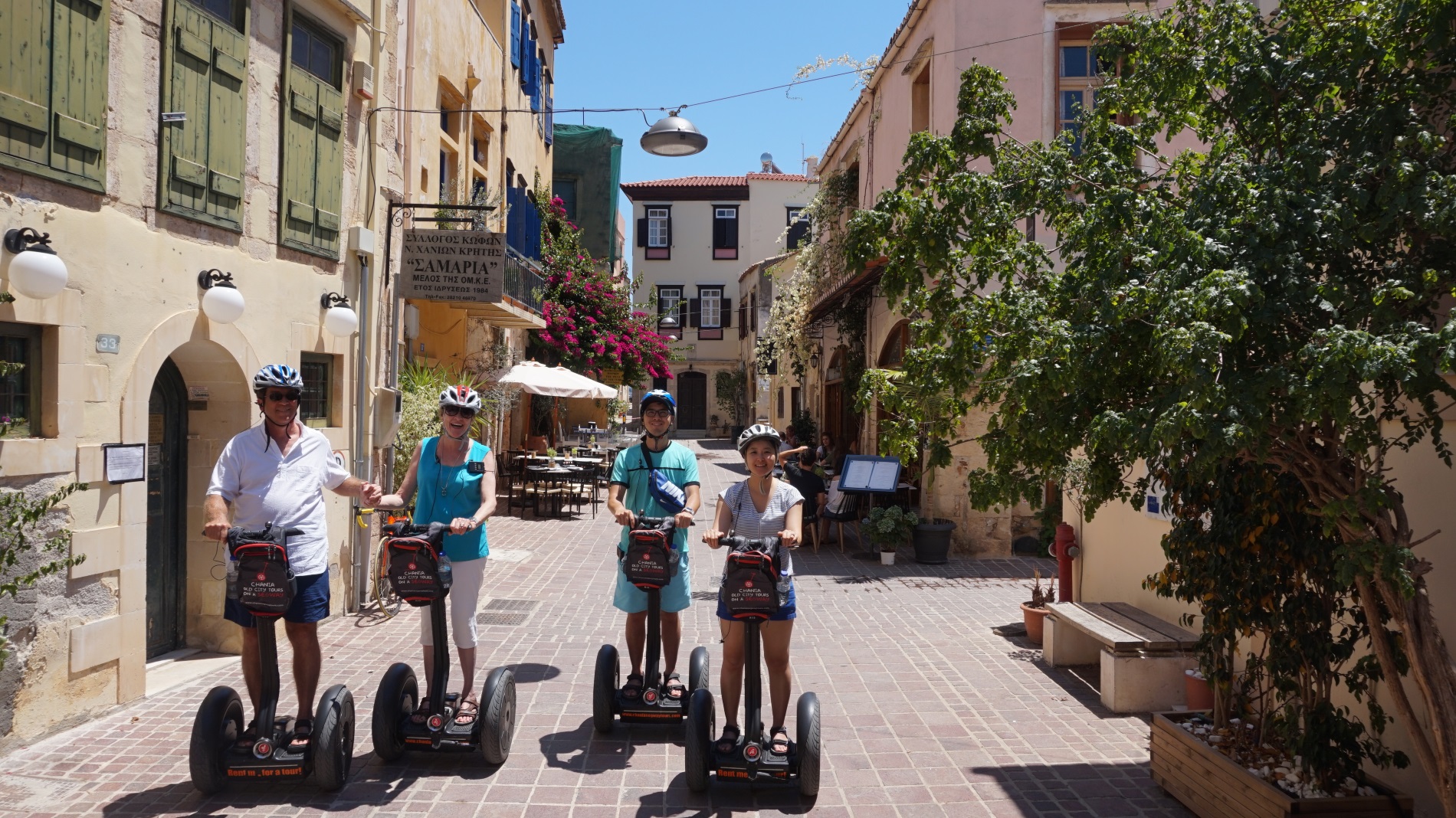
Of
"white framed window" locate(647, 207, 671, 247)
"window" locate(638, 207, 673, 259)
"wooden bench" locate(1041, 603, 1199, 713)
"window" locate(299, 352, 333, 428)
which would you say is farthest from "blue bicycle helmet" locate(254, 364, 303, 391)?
"white framed window" locate(647, 207, 671, 247)

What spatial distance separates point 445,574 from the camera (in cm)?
472

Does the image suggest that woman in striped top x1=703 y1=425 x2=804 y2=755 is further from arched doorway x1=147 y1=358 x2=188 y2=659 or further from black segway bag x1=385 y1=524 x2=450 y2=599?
arched doorway x1=147 y1=358 x2=188 y2=659

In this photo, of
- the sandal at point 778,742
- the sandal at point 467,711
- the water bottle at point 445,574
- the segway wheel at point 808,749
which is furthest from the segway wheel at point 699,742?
the water bottle at point 445,574

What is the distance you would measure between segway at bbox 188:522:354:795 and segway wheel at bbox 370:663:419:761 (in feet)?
0.76

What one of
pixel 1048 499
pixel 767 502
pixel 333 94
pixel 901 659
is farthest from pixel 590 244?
pixel 767 502

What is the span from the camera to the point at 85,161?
18.3ft

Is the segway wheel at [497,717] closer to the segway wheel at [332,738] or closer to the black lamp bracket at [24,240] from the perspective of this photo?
the segway wheel at [332,738]

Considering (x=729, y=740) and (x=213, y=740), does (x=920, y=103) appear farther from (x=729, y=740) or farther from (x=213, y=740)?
(x=213, y=740)

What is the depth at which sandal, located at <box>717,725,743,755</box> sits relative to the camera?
4664 mm

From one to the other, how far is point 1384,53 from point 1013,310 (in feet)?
5.08

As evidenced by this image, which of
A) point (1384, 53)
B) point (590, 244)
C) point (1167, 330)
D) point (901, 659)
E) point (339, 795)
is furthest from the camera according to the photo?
point (590, 244)

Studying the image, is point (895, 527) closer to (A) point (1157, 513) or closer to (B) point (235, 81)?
(A) point (1157, 513)

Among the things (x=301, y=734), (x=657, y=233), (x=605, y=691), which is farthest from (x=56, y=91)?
(x=657, y=233)

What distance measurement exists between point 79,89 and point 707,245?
3888 centimetres
